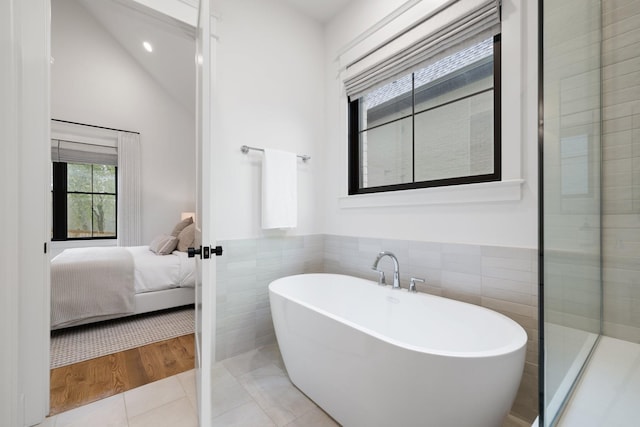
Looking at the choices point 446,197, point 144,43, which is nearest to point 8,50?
point 446,197

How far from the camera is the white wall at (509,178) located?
1308mm

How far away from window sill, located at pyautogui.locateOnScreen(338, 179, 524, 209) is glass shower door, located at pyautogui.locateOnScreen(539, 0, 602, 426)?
37cm

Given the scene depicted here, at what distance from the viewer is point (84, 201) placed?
14.2ft

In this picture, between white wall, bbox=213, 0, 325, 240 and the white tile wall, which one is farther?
white wall, bbox=213, 0, 325, 240

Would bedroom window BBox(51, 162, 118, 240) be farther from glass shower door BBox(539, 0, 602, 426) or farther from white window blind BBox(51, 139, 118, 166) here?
glass shower door BBox(539, 0, 602, 426)

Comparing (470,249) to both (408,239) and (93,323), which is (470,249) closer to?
(408,239)

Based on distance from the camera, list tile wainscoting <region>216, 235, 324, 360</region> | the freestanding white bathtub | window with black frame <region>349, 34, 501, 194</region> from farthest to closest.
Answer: tile wainscoting <region>216, 235, 324, 360</region>, window with black frame <region>349, 34, 501, 194</region>, the freestanding white bathtub

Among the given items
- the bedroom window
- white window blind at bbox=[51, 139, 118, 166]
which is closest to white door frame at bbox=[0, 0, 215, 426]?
white window blind at bbox=[51, 139, 118, 166]

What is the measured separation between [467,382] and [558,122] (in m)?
0.84

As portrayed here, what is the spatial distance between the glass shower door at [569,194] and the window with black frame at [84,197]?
544 centimetres

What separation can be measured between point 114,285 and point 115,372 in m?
0.96

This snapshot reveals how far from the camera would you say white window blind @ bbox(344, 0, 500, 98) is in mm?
1446

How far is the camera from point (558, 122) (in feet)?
2.40

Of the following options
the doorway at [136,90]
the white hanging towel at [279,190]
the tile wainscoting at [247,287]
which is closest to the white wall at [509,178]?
the white hanging towel at [279,190]
